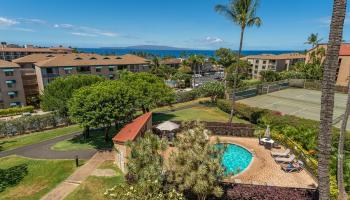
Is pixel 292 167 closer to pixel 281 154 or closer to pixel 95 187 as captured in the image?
pixel 281 154

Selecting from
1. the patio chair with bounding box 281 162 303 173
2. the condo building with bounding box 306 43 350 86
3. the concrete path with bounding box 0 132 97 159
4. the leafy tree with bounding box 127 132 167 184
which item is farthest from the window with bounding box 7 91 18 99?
the condo building with bounding box 306 43 350 86

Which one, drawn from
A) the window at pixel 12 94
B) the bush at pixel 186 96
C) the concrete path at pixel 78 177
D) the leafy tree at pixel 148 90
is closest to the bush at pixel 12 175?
the concrete path at pixel 78 177

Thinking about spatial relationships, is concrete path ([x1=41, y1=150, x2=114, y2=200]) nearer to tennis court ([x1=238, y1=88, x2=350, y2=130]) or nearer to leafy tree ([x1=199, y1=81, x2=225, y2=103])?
leafy tree ([x1=199, y1=81, x2=225, y2=103])

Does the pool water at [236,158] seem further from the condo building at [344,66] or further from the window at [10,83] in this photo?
the window at [10,83]

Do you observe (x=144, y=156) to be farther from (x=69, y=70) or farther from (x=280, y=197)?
(x=69, y=70)

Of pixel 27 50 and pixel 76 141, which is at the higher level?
pixel 27 50

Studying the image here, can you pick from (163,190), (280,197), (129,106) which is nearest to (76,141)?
(129,106)
